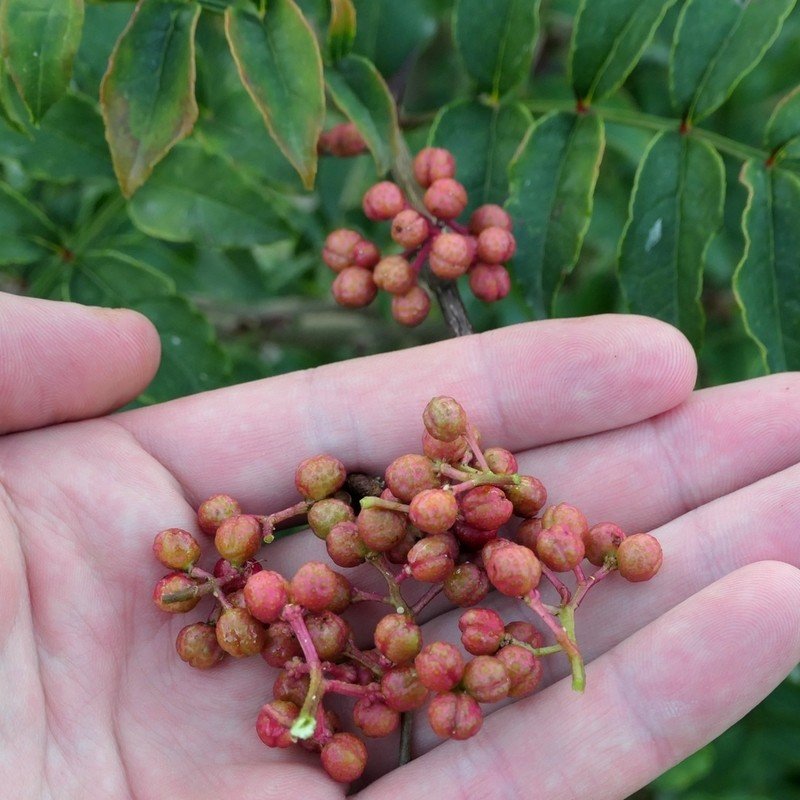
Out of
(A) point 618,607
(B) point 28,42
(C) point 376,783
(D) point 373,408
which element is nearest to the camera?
(B) point 28,42

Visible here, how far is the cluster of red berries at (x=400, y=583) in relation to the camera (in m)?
2.12

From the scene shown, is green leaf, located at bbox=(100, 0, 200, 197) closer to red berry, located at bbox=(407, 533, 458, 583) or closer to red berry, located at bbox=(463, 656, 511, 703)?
red berry, located at bbox=(407, 533, 458, 583)

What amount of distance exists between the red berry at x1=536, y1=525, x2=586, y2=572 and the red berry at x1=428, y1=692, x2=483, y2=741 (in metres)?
0.35

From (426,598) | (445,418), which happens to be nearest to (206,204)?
(445,418)

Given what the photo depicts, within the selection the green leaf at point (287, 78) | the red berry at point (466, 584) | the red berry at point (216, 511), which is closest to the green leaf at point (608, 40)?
the green leaf at point (287, 78)

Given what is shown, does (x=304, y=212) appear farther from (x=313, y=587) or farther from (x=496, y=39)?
(x=313, y=587)

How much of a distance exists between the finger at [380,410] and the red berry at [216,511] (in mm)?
166

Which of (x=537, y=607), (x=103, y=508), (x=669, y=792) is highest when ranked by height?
(x=537, y=607)

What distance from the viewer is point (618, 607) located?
2.42m

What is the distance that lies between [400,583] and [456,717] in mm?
429

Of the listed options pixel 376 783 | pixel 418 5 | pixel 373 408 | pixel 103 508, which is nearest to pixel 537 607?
pixel 376 783

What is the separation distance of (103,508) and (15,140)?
106 centimetres

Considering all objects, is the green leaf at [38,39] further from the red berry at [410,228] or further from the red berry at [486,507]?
the red berry at [486,507]

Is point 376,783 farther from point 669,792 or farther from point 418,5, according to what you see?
point 418,5
